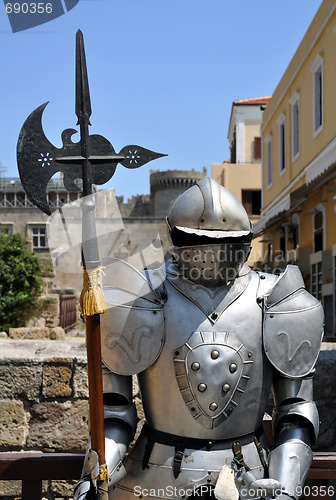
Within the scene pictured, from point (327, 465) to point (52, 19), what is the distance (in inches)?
89.3

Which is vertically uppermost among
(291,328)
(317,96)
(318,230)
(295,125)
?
(317,96)

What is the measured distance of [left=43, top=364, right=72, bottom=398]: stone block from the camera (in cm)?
326

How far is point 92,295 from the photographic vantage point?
179 centimetres

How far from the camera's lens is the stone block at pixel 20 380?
3260 millimetres

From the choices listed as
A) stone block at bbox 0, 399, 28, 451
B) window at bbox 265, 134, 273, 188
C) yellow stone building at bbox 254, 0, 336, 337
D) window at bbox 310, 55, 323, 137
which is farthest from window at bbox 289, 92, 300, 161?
stone block at bbox 0, 399, 28, 451

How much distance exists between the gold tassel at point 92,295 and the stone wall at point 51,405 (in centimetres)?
155

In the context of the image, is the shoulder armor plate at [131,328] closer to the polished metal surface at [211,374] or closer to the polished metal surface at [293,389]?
the polished metal surface at [211,374]

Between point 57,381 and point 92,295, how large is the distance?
1.68 m

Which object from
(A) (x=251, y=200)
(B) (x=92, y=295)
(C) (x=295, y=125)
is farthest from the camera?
(A) (x=251, y=200)

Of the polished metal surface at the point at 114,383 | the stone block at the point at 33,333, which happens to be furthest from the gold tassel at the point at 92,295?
the stone block at the point at 33,333

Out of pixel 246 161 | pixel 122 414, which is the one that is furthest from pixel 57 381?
pixel 246 161

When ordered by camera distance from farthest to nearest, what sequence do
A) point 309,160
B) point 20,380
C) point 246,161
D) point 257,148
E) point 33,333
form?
1. point 246,161
2. point 257,148
3. point 309,160
4. point 33,333
5. point 20,380

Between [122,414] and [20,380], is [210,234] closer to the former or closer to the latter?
[122,414]

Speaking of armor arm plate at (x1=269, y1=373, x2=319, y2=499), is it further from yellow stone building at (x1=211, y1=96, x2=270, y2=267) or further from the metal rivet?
yellow stone building at (x1=211, y1=96, x2=270, y2=267)
